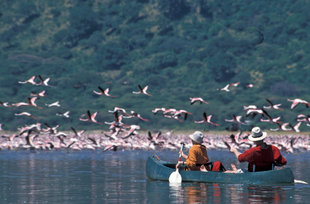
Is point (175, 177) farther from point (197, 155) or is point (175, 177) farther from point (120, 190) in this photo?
point (120, 190)

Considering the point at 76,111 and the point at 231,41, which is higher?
the point at 231,41

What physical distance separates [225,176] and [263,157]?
211 centimetres

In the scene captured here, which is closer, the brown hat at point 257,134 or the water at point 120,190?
the water at point 120,190

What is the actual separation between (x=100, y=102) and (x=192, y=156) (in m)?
136

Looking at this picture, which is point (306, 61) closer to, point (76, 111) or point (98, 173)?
point (76, 111)

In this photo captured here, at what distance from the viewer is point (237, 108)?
509 ft

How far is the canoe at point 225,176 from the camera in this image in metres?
29.0

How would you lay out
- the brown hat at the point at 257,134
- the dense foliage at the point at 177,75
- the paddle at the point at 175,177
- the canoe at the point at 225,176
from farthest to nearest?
the dense foliage at the point at 177,75 < the paddle at the point at 175,177 < the canoe at the point at 225,176 < the brown hat at the point at 257,134

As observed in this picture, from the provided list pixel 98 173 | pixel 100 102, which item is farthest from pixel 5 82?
pixel 98 173

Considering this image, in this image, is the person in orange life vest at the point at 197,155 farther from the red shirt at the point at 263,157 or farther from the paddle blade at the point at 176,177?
the red shirt at the point at 263,157

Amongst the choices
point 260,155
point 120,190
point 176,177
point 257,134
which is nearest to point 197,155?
point 176,177

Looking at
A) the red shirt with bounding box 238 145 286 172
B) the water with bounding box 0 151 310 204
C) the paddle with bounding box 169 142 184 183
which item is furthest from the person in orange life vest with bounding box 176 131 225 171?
the red shirt with bounding box 238 145 286 172

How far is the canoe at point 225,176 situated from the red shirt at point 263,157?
0.26 metres

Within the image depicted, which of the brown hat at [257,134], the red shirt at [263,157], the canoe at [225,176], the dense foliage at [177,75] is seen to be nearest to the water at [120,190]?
the canoe at [225,176]
